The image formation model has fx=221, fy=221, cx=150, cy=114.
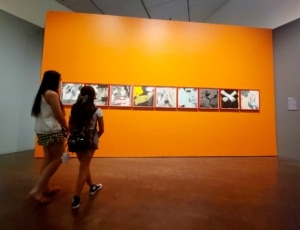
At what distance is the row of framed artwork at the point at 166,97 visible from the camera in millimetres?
5566

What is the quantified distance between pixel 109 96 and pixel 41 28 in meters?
3.28

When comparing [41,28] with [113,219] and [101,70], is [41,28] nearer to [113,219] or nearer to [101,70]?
[101,70]

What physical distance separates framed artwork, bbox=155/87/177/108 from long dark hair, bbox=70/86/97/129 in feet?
11.7

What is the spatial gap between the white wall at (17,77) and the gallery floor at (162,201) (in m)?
2.26

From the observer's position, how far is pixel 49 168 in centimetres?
237

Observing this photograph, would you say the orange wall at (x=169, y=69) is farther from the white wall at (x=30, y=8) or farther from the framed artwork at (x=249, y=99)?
the white wall at (x=30, y=8)

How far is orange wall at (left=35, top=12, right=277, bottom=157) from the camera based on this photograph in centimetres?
556

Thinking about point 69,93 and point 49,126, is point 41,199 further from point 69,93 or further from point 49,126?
point 69,93

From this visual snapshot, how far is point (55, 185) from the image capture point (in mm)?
2965

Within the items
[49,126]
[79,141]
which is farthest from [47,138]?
[79,141]

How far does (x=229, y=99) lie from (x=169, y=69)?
180cm

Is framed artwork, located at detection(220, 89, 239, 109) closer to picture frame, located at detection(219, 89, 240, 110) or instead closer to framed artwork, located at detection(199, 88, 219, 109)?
picture frame, located at detection(219, 89, 240, 110)

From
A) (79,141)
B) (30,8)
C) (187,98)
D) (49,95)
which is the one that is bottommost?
(79,141)

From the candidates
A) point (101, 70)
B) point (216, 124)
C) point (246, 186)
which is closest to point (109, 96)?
point (101, 70)
